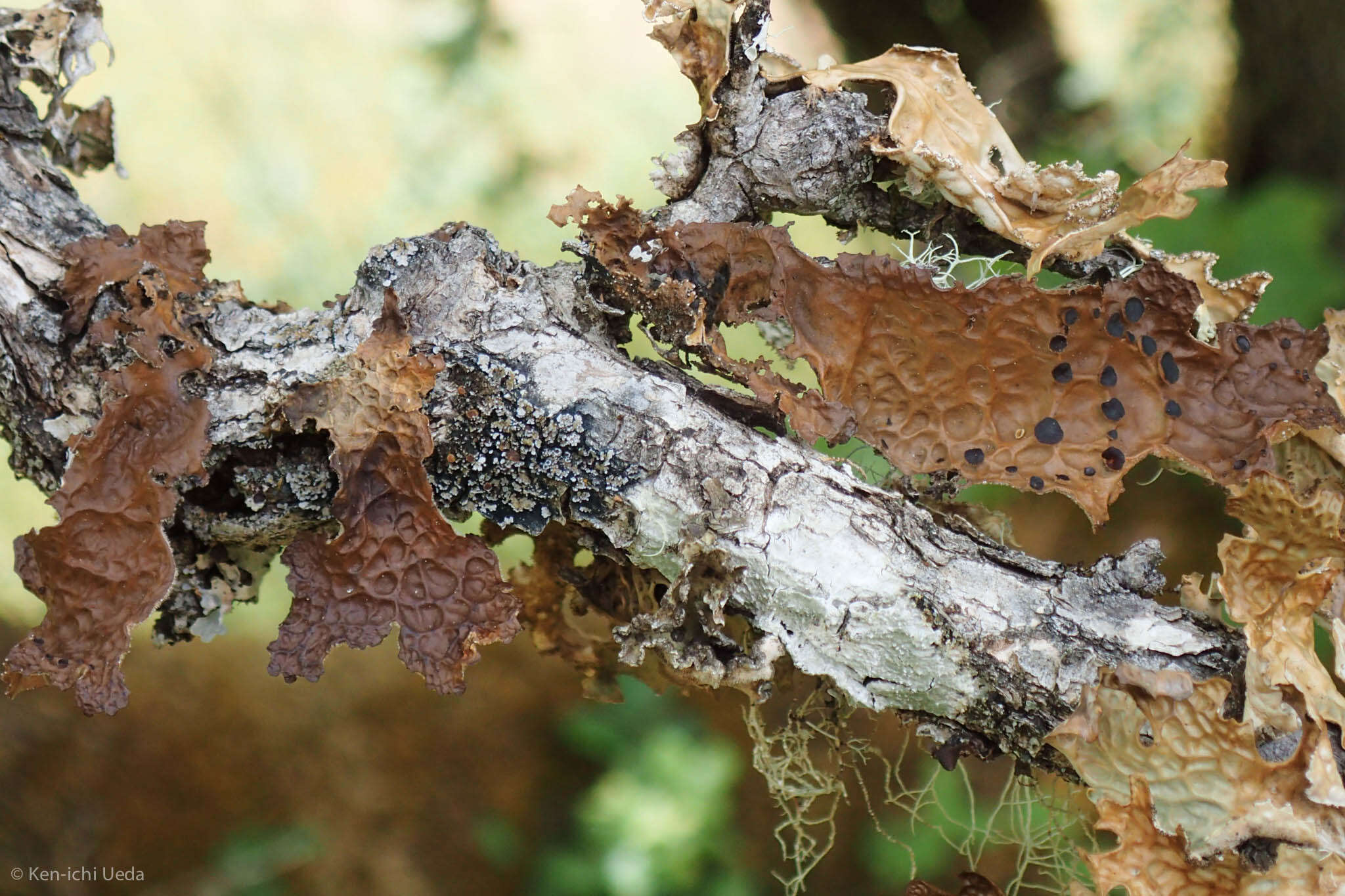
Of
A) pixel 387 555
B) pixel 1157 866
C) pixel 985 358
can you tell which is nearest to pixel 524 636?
pixel 387 555

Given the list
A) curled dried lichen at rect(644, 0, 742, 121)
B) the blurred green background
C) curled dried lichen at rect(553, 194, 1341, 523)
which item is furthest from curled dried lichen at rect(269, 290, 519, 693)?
the blurred green background

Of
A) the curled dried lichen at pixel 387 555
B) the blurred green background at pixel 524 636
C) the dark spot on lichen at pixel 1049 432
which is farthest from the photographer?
the blurred green background at pixel 524 636

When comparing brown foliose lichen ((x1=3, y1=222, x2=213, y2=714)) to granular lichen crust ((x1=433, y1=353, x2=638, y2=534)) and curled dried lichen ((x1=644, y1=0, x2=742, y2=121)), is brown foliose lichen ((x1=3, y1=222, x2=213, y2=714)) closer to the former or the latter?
granular lichen crust ((x1=433, y1=353, x2=638, y2=534))

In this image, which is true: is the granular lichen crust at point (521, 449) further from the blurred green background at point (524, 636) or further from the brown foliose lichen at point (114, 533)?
the blurred green background at point (524, 636)

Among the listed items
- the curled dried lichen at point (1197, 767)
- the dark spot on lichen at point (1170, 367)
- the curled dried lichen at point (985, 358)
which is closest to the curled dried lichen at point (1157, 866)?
the curled dried lichen at point (1197, 767)

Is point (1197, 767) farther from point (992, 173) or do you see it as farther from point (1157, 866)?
point (992, 173)

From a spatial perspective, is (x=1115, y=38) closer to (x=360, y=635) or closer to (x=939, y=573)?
(x=939, y=573)
